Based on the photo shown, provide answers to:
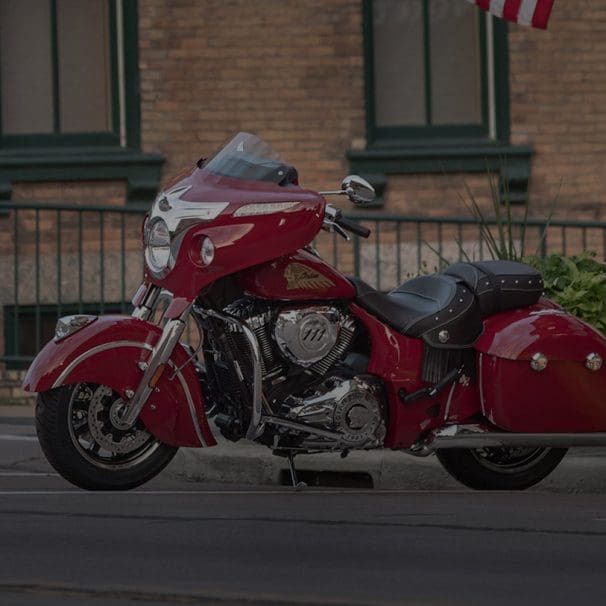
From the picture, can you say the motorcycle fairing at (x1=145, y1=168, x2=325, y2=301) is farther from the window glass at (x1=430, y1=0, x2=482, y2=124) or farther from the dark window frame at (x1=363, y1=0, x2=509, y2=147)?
the window glass at (x1=430, y1=0, x2=482, y2=124)

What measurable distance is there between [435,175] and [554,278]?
190 inches

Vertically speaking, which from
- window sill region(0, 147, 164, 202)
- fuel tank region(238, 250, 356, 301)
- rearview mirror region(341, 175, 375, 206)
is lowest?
fuel tank region(238, 250, 356, 301)

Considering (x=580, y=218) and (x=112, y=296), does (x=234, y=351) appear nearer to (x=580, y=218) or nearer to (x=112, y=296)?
Answer: (x=112, y=296)

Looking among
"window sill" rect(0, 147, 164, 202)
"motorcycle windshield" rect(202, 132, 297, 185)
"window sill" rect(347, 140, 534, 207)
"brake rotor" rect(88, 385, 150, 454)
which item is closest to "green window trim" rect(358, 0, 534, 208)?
"window sill" rect(347, 140, 534, 207)

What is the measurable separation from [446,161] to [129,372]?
7.52m

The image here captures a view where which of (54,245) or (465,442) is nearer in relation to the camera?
(465,442)

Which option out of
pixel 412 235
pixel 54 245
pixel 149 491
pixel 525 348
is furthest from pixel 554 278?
pixel 54 245

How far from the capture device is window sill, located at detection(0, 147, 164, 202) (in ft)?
49.1

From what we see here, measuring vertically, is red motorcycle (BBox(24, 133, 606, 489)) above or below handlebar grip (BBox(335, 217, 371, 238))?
below

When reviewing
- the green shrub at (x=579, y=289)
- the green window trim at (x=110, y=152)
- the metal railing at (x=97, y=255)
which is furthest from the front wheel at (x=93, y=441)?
the green window trim at (x=110, y=152)

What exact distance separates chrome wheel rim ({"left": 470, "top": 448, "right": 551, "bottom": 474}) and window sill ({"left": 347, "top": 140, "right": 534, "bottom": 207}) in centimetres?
641

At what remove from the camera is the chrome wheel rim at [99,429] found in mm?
7895

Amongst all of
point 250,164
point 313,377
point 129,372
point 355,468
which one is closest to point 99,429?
point 129,372

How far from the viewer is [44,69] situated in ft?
50.1
